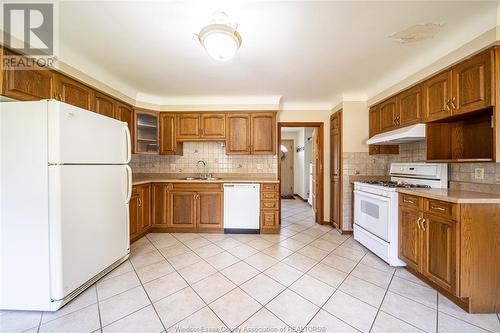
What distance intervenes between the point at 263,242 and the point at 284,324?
1503 millimetres

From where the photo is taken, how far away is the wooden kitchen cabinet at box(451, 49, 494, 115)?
5.17 ft

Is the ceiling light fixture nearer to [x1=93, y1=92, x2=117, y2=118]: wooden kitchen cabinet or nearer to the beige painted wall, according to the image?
[x1=93, y1=92, x2=117, y2=118]: wooden kitchen cabinet

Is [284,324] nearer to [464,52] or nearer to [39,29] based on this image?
[464,52]

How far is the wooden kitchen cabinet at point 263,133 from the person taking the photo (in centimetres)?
350

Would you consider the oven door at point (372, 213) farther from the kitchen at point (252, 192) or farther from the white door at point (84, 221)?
the white door at point (84, 221)

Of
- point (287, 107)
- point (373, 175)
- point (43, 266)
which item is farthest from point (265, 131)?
point (43, 266)

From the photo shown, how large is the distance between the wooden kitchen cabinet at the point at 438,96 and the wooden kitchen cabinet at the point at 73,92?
3996 mm

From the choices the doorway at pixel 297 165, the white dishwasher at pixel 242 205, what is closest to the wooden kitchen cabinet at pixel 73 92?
the white dishwasher at pixel 242 205

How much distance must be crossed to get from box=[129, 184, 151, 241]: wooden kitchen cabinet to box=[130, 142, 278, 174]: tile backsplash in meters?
0.74

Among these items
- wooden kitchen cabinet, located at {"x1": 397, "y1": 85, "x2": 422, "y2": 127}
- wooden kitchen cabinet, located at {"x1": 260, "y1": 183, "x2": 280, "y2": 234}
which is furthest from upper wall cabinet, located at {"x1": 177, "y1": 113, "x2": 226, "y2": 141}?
wooden kitchen cabinet, located at {"x1": 397, "y1": 85, "x2": 422, "y2": 127}

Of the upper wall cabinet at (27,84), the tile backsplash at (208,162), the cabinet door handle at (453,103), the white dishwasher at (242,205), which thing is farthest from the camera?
the tile backsplash at (208,162)

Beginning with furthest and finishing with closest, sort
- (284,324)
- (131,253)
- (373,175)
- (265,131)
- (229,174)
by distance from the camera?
1. (229,174)
2. (265,131)
3. (373,175)
4. (131,253)
5. (284,324)

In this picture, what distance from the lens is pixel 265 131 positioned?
11.5 ft

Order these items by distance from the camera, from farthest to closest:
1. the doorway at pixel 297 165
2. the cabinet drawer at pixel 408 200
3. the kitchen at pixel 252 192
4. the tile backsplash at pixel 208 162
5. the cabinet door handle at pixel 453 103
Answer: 1. the doorway at pixel 297 165
2. the tile backsplash at pixel 208 162
3. the cabinet drawer at pixel 408 200
4. the cabinet door handle at pixel 453 103
5. the kitchen at pixel 252 192
